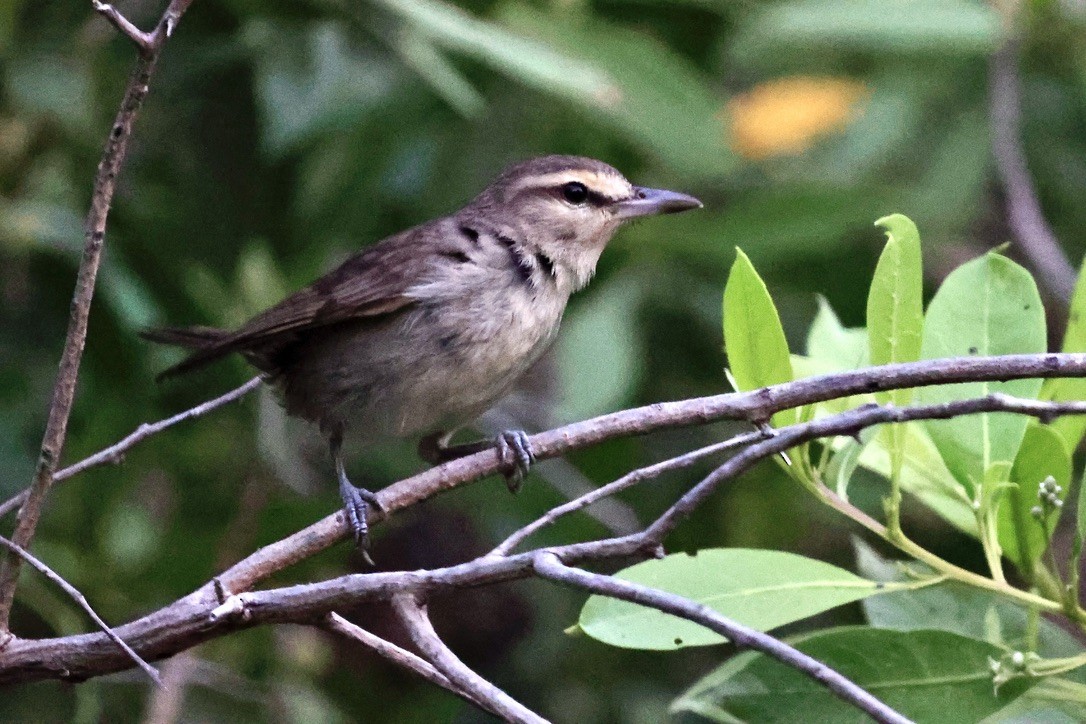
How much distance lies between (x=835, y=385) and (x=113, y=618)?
291cm

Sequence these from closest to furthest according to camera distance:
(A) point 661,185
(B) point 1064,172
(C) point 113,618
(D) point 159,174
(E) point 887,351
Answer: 1. (E) point 887,351
2. (C) point 113,618
3. (D) point 159,174
4. (A) point 661,185
5. (B) point 1064,172

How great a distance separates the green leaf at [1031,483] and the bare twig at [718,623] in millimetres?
841

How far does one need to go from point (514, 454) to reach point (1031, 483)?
1143 mm

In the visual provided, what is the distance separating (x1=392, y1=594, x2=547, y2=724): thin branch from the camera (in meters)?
2.05

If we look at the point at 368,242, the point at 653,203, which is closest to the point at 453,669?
the point at 653,203

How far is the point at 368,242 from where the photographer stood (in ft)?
16.9

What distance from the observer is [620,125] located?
15.2 feet

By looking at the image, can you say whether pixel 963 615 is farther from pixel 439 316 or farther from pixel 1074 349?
pixel 439 316

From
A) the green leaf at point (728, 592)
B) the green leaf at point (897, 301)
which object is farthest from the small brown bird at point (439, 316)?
the green leaf at point (897, 301)

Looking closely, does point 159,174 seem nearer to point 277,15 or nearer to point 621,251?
point 277,15

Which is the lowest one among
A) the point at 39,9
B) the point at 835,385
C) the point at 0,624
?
the point at 835,385

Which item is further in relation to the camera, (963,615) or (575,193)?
(575,193)

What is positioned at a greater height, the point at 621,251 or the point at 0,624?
the point at 621,251

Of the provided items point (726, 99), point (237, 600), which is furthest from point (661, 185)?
point (237, 600)
